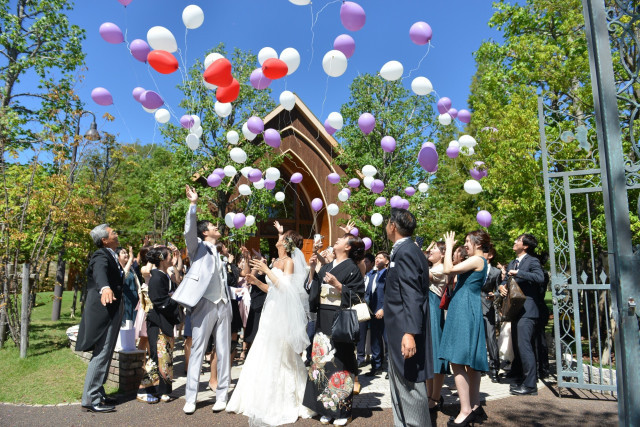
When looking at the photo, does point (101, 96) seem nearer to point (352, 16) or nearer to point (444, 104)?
point (352, 16)

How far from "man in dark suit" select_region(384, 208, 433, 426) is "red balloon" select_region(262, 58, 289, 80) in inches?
150

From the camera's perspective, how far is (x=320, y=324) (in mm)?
4988

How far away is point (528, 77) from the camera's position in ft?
31.8

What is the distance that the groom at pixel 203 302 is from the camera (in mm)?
4938

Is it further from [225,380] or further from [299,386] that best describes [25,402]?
[299,386]

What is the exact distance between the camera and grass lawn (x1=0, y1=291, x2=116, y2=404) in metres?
5.44

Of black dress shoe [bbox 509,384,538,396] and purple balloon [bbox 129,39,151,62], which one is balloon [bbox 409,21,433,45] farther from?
black dress shoe [bbox 509,384,538,396]

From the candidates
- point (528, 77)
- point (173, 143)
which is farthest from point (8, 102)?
point (528, 77)

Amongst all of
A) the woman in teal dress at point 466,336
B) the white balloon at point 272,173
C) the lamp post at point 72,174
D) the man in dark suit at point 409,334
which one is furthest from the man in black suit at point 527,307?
the lamp post at point 72,174

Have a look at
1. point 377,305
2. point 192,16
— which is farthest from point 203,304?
point 192,16

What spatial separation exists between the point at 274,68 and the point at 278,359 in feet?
13.8

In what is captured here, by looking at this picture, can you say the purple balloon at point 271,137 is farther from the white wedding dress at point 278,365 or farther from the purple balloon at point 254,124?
the white wedding dress at point 278,365

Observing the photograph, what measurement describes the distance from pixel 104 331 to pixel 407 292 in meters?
3.69

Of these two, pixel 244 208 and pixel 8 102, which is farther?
pixel 244 208
